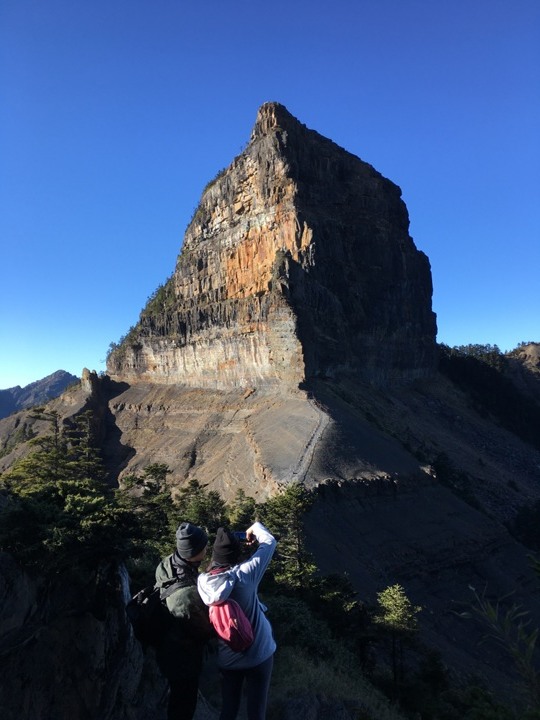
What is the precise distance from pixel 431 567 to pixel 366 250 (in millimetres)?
57545

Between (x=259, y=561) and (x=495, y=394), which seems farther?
(x=495, y=394)

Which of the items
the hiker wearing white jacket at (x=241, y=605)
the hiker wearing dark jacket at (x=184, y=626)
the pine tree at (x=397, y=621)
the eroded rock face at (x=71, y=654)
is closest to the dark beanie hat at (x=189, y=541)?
the hiker wearing dark jacket at (x=184, y=626)

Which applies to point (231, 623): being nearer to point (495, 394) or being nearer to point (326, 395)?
point (326, 395)

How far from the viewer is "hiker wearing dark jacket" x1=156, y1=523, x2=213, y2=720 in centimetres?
571

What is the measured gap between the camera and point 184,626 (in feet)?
18.9

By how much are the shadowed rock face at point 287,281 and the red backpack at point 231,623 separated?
4838 centimetres

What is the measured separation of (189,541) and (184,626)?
36.9 inches

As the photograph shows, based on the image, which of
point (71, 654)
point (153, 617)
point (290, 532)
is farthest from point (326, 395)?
point (153, 617)

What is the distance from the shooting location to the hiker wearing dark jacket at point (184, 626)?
18.7 feet

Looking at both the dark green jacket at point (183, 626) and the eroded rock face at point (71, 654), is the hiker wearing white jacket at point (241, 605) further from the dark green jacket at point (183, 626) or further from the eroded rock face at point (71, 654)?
the eroded rock face at point (71, 654)

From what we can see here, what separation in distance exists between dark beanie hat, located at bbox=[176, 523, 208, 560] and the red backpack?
680 millimetres

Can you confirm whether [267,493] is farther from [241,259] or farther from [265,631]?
[241,259]

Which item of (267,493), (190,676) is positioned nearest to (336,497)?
(267,493)

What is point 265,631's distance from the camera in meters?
5.88
